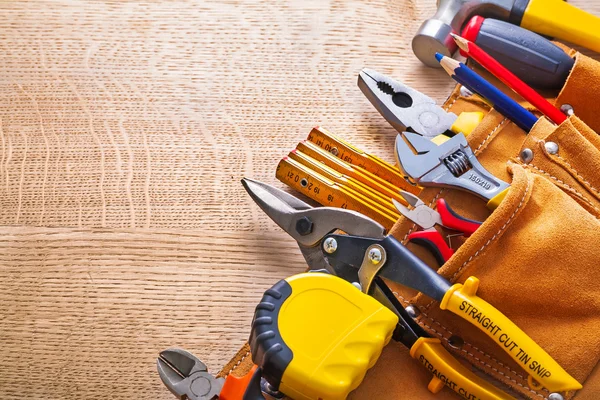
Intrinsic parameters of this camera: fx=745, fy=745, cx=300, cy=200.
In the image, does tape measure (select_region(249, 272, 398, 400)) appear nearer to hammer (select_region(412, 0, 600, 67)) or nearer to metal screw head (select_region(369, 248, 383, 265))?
metal screw head (select_region(369, 248, 383, 265))

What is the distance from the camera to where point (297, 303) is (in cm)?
75

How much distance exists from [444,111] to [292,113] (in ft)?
0.77

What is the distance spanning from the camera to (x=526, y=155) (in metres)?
0.88

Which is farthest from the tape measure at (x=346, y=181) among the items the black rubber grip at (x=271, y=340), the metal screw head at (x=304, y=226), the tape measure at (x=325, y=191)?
the black rubber grip at (x=271, y=340)

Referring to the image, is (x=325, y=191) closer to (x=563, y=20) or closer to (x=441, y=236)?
(x=441, y=236)

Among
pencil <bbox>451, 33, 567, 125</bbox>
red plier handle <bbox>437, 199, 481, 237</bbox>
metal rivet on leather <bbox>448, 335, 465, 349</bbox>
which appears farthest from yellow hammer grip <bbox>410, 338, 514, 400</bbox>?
pencil <bbox>451, 33, 567, 125</bbox>

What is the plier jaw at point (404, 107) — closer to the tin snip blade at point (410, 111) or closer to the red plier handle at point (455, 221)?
the tin snip blade at point (410, 111)

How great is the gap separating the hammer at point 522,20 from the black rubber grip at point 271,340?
1.65 ft

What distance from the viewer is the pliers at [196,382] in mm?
745

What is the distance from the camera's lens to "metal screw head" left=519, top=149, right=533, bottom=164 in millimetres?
879

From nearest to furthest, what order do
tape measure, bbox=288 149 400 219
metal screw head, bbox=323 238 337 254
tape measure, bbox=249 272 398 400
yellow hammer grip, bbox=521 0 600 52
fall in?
tape measure, bbox=249 272 398 400 < metal screw head, bbox=323 238 337 254 < tape measure, bbox=288 149 400 219 < yellow hammer grip, bbox=521 0 600 52

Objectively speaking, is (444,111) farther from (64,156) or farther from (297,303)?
(64,156)

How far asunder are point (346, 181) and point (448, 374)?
30cm

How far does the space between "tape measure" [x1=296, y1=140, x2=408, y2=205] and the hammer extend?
0.25 metres
